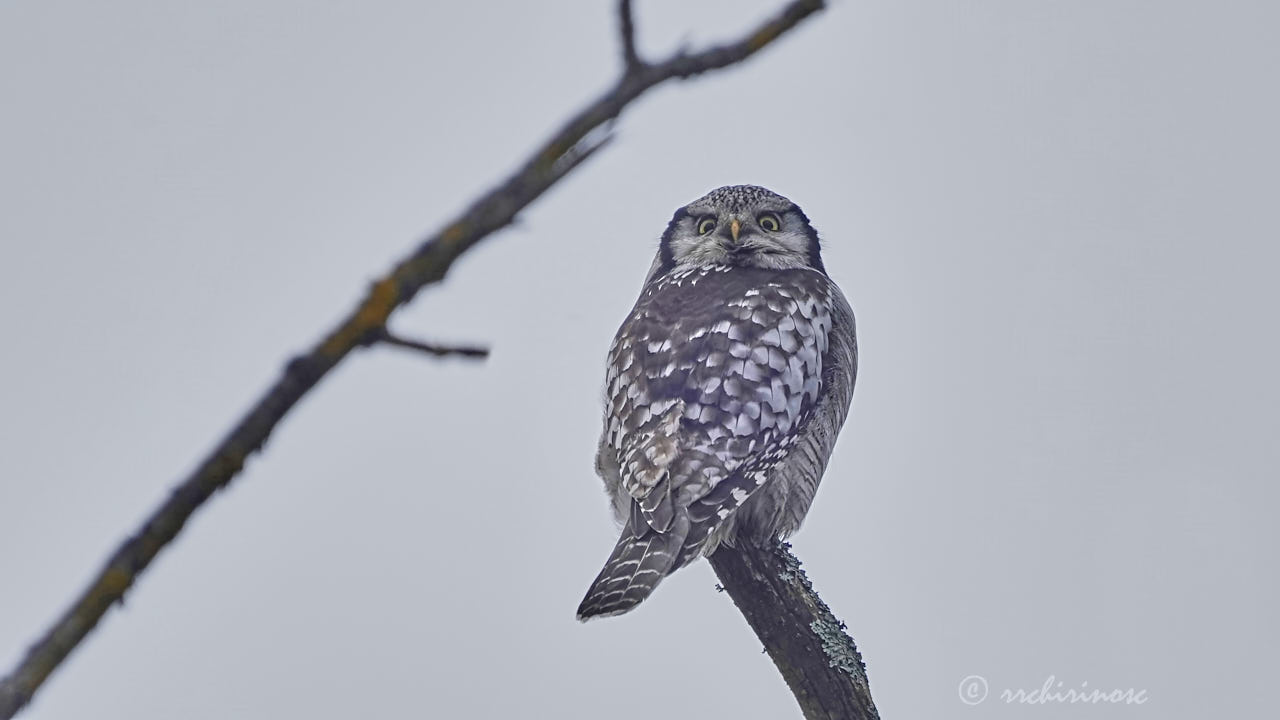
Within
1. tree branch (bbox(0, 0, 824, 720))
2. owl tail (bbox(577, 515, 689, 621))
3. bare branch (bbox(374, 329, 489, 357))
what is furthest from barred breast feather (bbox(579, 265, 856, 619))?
tree branch (bbox(0, 0, 824, 720))

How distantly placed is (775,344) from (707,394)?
435 millimetres

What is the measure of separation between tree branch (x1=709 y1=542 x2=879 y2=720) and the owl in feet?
0.79

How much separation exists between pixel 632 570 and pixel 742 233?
2.31 m

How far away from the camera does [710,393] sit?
5695 millimetres

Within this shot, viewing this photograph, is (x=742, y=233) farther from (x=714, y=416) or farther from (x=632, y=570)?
(x=632, y=570)

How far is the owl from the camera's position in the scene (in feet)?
17.6

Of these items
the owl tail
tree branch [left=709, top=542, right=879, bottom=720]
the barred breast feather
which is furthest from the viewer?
the barred breast feather

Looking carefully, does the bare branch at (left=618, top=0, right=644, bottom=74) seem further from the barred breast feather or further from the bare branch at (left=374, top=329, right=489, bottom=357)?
the barred breast feather

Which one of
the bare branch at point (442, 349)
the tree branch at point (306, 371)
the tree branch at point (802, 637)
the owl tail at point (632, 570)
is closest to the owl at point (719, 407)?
the owl tail at point (632, 570)

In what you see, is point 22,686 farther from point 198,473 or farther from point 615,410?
point 615,410

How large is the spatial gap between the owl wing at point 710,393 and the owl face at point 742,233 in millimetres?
442

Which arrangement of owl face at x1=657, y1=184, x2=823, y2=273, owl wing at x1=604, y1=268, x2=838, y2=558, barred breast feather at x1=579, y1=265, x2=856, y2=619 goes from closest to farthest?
barred breast feather at x1=579, y1=265, x2=856, y2=619 → owl wing at x1=604, y1=268, x2=838, y2=558 → owl face at x1=657, y1=184, x2=823, y2=273

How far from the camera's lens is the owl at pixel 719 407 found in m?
5.35

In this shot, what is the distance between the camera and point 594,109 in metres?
1.18
